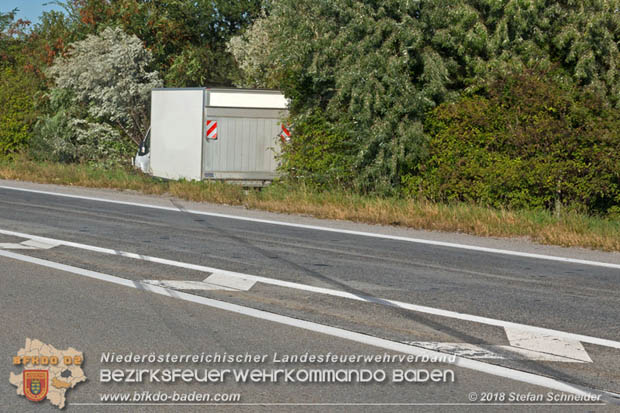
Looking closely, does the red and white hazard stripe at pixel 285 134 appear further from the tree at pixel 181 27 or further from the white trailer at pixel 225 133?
the tree at pixel 181 27

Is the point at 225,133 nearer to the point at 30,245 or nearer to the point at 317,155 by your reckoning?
the point at 317,155

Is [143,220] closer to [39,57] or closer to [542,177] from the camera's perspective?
[542,177]

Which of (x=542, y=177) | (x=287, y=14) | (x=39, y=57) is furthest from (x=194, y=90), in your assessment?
(x=39, y=57)

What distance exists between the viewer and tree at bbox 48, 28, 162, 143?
→ 26.0 m

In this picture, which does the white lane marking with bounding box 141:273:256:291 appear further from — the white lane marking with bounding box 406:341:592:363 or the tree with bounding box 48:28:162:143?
the tree with bounding box 48:28:162:143

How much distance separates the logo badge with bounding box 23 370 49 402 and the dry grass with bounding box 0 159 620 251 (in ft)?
26.4

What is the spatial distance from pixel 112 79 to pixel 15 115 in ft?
13.4

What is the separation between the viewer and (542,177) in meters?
14.3

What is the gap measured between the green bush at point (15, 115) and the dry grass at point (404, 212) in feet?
27.3

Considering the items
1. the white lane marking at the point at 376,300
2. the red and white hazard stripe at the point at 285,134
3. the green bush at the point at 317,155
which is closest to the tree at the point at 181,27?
the red and white hazard stripe at the point at 285,134

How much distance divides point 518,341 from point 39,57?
26.5 metres

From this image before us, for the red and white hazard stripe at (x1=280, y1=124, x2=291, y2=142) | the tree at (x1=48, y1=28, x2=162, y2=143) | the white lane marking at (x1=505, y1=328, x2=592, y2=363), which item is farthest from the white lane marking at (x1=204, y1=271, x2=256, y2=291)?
the tree at (x1=48, y1=28, x2=162, y2=143)

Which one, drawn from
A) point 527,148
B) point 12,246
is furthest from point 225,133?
point 12,246

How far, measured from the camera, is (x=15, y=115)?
27.9 m
